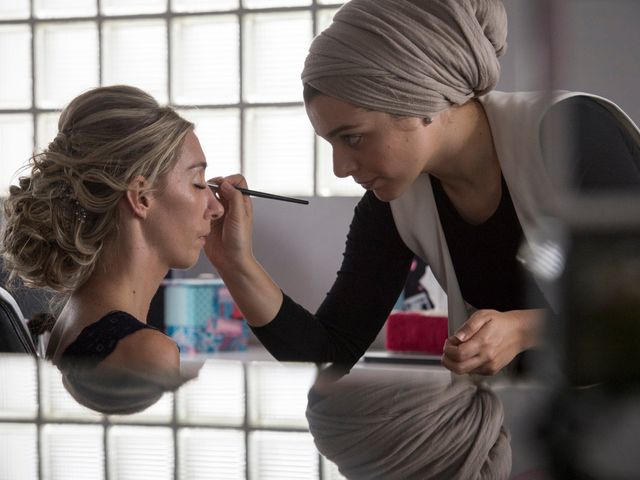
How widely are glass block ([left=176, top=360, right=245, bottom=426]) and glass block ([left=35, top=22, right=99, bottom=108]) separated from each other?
2.81 metres

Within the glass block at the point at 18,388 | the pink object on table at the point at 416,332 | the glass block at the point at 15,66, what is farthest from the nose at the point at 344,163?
the glass block at the point at 15,66

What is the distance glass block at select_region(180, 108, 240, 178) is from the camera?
305 cm

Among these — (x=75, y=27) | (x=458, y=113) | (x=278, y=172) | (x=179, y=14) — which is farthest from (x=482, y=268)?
(x=75, y=27)

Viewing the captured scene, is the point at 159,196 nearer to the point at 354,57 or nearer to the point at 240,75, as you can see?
the point at 354,57

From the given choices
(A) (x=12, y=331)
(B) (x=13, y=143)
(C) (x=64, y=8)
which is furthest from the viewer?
(B) (x=13, y=143)

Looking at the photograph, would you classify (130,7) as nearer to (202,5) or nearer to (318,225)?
(202,5)

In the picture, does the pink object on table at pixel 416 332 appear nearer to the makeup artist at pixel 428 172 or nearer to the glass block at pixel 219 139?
the glass block at pixel 219 139

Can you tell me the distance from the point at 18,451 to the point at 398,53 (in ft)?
2.66

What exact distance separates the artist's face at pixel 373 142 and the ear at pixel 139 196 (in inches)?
9.2

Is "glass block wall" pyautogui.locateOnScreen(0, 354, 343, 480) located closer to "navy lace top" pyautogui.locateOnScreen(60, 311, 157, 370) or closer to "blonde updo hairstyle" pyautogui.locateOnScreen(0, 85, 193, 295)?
"navy lace top" pyautogui.locateOnScreen(60, 311, 157, 370)

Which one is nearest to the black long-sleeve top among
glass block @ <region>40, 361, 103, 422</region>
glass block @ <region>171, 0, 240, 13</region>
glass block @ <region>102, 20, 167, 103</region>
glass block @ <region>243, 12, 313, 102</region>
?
glass block @ <region>40, 361, 103, 422</region>

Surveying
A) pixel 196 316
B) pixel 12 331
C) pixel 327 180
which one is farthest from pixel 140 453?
pixel 327 180

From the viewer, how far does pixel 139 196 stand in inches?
40.6

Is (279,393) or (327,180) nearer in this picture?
(279,393)
